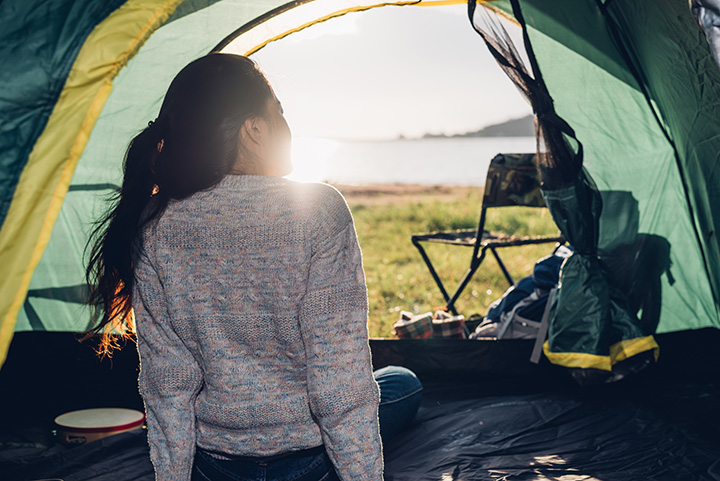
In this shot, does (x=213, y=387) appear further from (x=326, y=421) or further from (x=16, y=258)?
(x=16, y=258)

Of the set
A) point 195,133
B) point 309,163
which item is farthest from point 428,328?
point 309,163

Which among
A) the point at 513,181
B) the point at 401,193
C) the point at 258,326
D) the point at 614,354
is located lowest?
the point at 401,193

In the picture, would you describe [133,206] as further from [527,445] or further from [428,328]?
[428,328]

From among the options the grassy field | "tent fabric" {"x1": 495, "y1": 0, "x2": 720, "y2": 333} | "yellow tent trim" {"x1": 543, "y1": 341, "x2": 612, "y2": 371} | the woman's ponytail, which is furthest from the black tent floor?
the grassy field

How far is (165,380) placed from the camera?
4.10ft

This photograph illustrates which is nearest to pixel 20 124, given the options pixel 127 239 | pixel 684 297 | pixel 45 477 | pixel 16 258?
pixel 16 258

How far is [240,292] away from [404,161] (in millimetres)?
→ 48156

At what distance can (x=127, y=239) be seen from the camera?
49.1 inches

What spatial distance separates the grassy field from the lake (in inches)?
38.7

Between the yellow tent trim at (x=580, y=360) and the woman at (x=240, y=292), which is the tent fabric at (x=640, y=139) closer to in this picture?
the yellow tent trim at (x=580, y=360)

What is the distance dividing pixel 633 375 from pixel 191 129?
2303mm

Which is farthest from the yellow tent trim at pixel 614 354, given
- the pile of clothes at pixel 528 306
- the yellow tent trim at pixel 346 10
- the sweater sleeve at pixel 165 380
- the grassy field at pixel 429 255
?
the sweater sleeve at pixel 165 380

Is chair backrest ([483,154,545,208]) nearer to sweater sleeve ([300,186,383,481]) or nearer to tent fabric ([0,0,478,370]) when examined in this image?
tent fabric ([0,0,478,370])

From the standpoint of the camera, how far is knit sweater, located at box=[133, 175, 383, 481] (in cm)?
114
